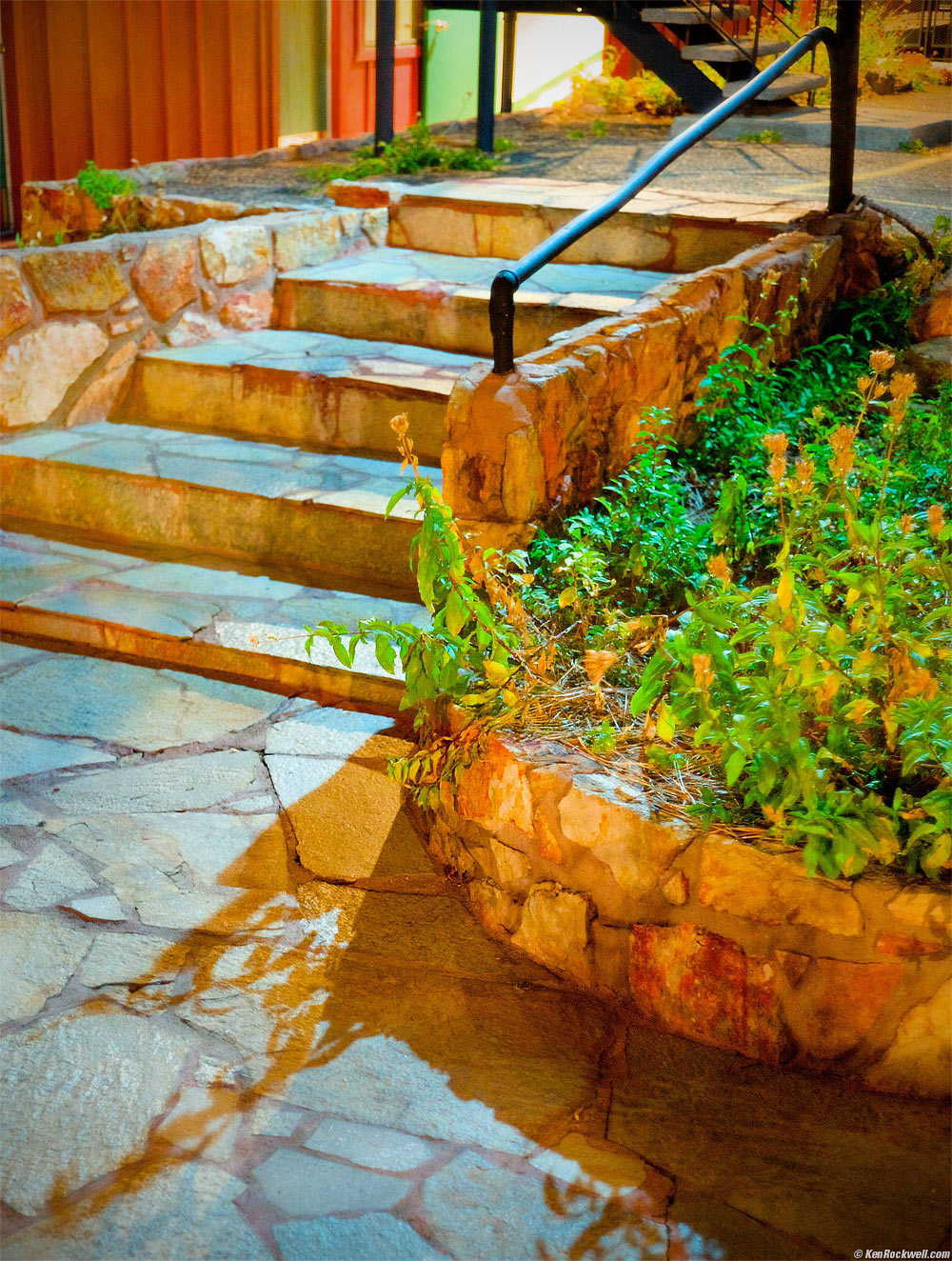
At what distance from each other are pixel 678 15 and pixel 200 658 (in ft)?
22.6

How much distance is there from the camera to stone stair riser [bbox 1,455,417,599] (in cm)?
470

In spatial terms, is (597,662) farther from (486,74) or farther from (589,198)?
(486,74)

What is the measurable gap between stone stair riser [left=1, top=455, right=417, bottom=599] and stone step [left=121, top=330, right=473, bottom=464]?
0.64m

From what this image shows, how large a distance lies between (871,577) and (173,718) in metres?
2.29

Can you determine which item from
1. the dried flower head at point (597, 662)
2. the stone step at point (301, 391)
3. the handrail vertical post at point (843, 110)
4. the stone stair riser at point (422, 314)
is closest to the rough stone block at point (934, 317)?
the handrail vertical post at point (843, 110)

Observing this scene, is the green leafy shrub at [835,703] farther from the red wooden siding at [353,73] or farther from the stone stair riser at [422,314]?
the red wooden siding at [353,73]

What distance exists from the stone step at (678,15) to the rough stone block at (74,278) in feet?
16.7

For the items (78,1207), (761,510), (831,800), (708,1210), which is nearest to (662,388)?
(761,510)

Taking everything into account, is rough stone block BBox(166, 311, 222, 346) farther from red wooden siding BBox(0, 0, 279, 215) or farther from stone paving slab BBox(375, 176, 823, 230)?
red wooden siding BBox(0, 0, 279, 215)

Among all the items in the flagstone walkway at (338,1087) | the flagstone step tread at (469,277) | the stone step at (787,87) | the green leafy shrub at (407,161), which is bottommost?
the flagstone walkway at (338,1087)

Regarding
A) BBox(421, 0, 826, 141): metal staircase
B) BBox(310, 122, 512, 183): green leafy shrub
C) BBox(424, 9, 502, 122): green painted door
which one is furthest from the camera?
BBox(424, 9, 502, 122): green painted door

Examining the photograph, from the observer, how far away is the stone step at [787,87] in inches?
352

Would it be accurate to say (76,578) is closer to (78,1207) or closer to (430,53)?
(78,1207)

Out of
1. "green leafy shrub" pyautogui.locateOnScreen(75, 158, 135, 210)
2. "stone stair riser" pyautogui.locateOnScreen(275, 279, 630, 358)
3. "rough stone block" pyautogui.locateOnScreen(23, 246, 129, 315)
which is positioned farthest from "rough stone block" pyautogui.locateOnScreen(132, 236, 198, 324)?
"green leafy shrub" pyautogui.locateOnScreen(75, 158, 135, 210)
